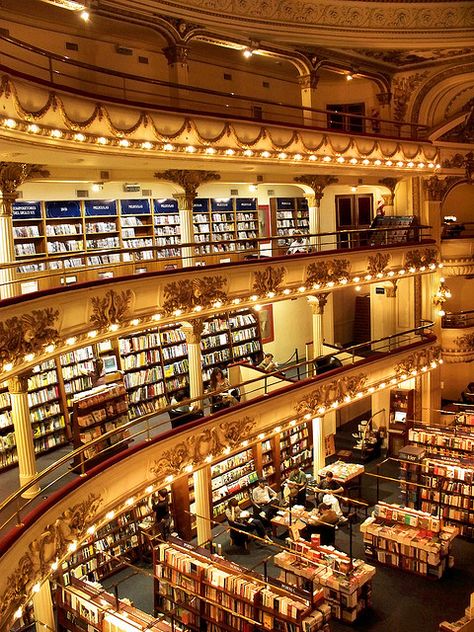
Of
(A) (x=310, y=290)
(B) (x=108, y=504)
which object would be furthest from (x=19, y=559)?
(A) (x=310, y=290)

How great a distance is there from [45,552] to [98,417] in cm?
274

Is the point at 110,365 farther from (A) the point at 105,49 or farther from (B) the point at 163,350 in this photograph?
(A) the point at 105,49

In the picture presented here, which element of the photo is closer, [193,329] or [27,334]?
[27,334]

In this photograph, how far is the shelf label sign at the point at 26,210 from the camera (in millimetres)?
11336

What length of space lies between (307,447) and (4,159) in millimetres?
9473

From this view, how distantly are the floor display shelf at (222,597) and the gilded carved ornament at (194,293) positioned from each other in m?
3.50

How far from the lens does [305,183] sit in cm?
1532

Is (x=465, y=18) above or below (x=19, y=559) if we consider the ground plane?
above

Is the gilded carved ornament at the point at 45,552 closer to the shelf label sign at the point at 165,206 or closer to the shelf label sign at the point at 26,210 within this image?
the shelf label sign at the point at 26,210

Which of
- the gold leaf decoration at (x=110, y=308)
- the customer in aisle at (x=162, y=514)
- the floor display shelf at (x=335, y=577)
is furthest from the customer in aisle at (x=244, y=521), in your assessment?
the gold leaf decoration at (x=110, y=308)

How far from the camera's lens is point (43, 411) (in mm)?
11188

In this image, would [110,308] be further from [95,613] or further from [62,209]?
[95,613]

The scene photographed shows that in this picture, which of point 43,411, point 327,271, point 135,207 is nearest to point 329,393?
point 327,271

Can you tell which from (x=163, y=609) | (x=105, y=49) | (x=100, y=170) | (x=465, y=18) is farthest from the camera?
(x=465, y=18)
